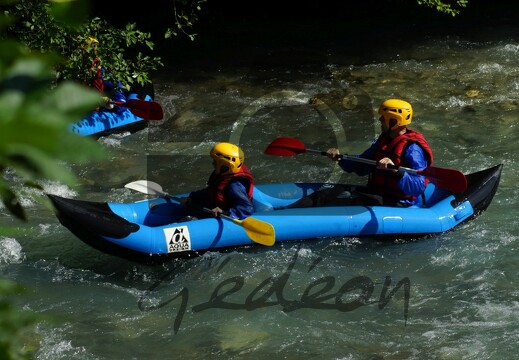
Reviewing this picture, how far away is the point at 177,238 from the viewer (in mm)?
6102

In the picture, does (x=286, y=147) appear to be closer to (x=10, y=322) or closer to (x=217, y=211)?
(x=217, y=211)

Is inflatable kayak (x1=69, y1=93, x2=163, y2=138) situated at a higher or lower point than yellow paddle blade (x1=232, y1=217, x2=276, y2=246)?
higher

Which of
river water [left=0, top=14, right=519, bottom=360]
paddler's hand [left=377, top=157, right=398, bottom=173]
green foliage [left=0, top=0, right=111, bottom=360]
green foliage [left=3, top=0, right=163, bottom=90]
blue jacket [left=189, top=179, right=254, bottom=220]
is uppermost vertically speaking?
green foliage [left=0, top=0, right=111, bottom=360]

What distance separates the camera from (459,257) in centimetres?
624

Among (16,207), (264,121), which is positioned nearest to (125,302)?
(264,121)

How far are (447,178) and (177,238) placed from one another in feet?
7.44

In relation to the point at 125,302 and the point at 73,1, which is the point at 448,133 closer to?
the point at 125,302

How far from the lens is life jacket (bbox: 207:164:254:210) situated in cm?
627

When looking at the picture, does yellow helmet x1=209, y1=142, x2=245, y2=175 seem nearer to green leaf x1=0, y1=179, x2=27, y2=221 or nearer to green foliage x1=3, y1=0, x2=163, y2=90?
green foliage x1=3, y1=0, x2=163, y2=90

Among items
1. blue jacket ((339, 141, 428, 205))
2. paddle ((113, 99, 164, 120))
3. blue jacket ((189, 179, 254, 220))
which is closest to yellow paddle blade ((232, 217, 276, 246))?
blue jacket ((189, 179, 254, 220))

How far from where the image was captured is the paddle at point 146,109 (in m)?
8.09

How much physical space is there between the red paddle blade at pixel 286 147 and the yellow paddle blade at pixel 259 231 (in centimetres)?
153

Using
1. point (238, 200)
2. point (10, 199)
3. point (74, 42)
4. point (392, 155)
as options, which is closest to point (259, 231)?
point (238, 200)

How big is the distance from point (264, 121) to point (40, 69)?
866cm
